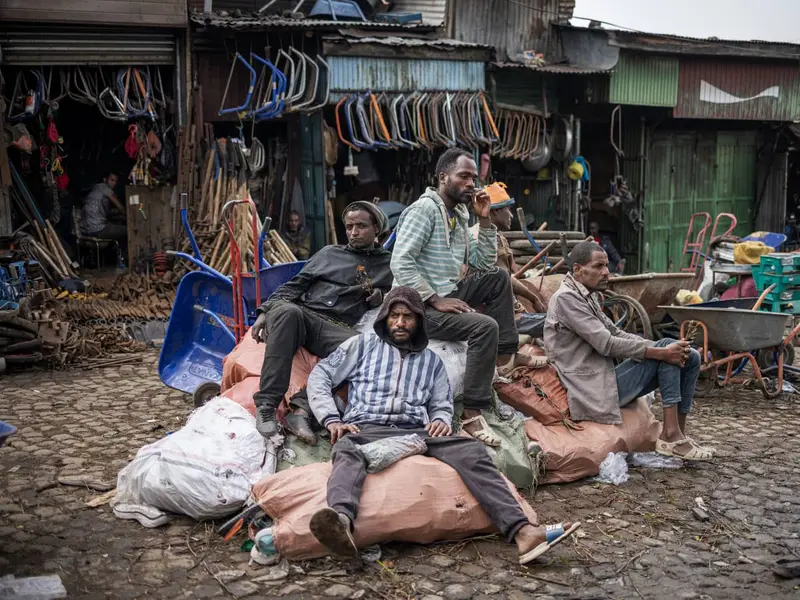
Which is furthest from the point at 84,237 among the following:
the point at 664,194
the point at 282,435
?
the point at 664,194

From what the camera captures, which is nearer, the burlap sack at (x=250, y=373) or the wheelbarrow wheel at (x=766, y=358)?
the burlap sack at (x=250, y=373)

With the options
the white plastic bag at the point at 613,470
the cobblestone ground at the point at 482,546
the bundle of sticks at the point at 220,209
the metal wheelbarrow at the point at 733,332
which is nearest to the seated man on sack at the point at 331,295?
the cobblestone ground at the point at 482,546

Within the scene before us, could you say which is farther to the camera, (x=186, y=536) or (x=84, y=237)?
(x=84, y=237)

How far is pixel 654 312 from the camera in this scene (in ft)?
31.3

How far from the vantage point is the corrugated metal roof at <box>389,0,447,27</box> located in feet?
50.0

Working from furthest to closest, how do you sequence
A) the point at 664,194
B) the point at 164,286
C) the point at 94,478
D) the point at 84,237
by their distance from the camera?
the point at 664,194 < the point at 84,237 < the point at 164,286 < the point at 94,478

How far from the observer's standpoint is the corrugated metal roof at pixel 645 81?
50.4 ft

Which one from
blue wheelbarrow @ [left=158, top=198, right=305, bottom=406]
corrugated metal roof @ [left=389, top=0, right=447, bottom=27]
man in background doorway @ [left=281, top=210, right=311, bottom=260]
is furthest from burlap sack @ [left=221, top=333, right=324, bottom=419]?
corrugated metal roof @ [left=389, top=0, right=447, bottom=27]

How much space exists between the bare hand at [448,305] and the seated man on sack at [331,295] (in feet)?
1.44

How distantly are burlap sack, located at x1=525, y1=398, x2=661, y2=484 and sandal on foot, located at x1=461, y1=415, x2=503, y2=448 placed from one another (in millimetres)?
397

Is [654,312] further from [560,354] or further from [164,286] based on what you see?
[164,286]

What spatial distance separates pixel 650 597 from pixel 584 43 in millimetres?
12952

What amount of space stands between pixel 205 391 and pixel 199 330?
0.70m

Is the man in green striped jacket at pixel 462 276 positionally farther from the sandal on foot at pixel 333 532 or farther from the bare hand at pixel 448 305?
the sandal on foot at pixel 333 532
